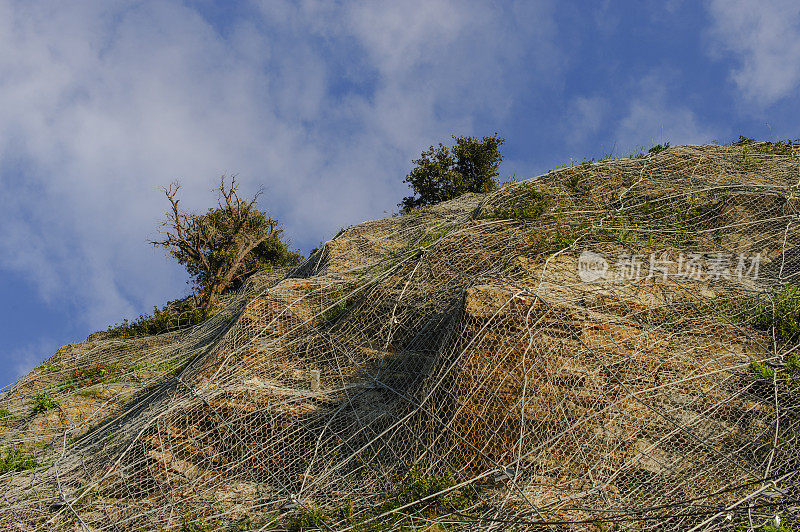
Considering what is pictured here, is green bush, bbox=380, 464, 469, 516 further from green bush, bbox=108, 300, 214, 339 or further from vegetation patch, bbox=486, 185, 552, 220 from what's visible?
green bush, bbox=108, 300, 214, 339

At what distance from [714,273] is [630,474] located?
164 inches

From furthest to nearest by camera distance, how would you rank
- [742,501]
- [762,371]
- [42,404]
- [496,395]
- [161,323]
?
[161,323] < [42,404] < [762,371] < [496,395] < [742,501]

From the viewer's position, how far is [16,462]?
8.38 metres

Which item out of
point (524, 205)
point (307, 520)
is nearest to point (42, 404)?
point (307, 520)

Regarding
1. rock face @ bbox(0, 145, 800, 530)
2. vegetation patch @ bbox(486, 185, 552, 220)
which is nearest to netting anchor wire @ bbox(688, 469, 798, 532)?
rock face @ bbox(0, 145, 800, 530)

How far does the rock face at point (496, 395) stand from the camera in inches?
217

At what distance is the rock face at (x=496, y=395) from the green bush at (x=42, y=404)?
16 centimetres

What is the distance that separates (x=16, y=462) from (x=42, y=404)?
217cm

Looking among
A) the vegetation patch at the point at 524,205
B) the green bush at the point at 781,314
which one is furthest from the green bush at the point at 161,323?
the green bush at the point at 781,314

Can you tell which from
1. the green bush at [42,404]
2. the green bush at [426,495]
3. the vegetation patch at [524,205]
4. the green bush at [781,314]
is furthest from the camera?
the green bush at [42,404]

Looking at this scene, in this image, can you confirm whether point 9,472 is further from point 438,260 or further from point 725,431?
point 725,431

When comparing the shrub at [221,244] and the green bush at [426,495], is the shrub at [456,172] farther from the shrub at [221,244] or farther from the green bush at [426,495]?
the green bush at [426,495]

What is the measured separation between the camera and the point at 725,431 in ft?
18.9

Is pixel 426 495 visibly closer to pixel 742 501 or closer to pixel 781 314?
pixel 742 501
